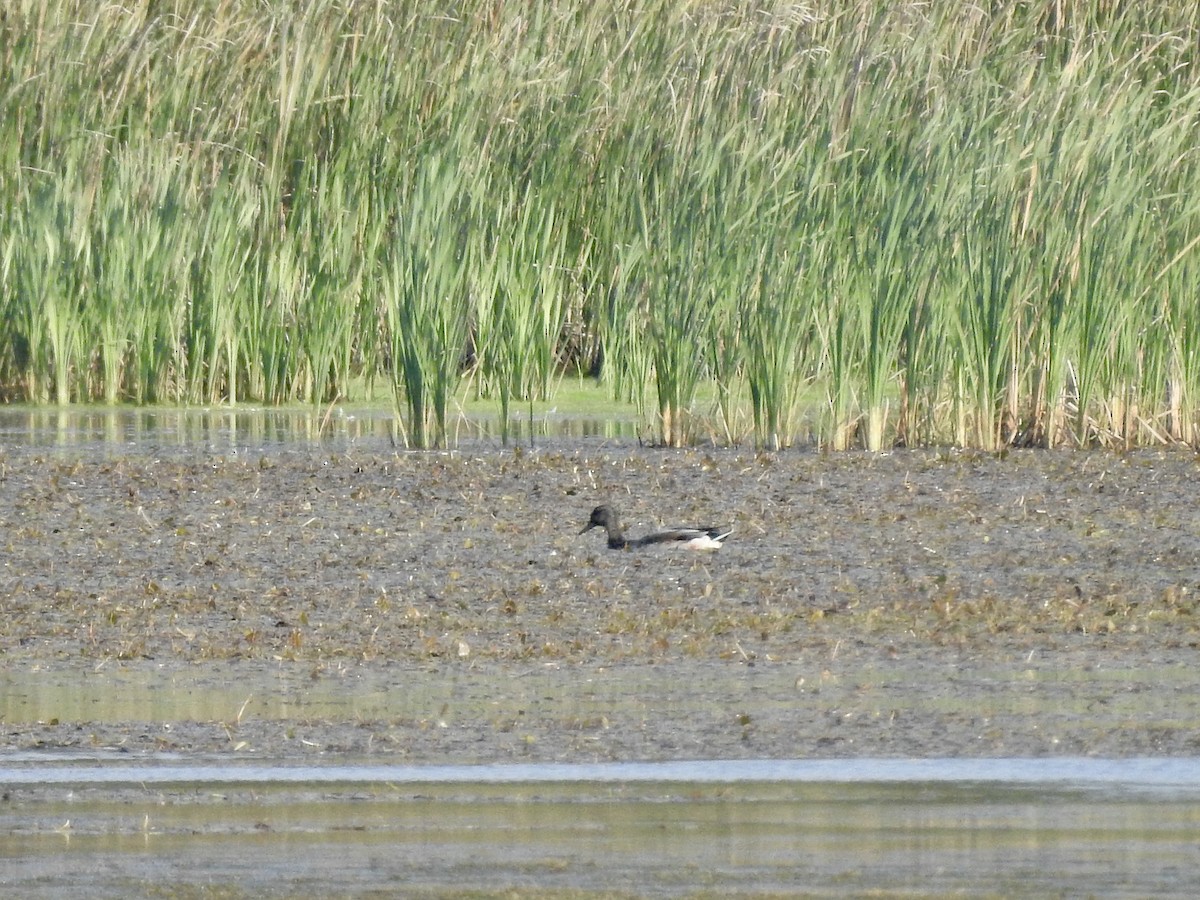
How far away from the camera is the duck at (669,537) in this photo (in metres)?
9.30

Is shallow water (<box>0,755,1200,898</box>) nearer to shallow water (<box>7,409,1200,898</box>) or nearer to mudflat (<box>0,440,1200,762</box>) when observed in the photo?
shallow water (<box>7,409,1200,898</box>)

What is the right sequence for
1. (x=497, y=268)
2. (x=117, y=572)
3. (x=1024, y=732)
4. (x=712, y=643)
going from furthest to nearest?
(x=497, y=268)
(x=117, y=572)
(x=712, y=643)
(x=1024, y=732)

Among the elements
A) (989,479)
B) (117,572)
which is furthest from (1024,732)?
(989,479)

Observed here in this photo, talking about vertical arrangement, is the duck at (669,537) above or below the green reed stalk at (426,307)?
below

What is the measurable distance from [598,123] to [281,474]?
4.97 meters

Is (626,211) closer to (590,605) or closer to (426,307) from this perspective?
(426,307)

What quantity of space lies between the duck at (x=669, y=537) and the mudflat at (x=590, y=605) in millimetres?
42

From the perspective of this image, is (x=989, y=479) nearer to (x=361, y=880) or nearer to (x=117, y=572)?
(x=117, y=572)

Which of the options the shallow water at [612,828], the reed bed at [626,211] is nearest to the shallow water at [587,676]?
the shallow water at [612,828]

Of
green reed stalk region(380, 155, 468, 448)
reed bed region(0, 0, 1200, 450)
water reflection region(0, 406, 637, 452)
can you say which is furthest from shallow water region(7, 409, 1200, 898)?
reed bed region(0, 0, 1200, 450)

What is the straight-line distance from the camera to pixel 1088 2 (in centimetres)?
1702

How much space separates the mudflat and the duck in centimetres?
4

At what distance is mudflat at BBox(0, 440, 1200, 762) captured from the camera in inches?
247

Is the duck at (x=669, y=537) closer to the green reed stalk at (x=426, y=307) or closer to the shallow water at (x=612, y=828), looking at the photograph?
the green reed stalk at (x=426, y=307)
